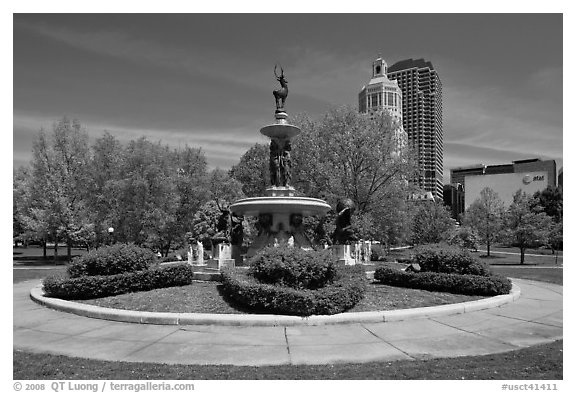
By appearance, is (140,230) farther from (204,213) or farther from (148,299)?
(148,299)

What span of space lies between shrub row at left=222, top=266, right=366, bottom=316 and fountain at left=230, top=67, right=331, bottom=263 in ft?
19.2

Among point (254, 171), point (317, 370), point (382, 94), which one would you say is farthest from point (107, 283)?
point (382, 94)

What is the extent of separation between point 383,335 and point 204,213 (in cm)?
3156

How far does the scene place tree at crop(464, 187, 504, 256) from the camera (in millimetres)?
43531

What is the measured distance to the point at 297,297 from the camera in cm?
962

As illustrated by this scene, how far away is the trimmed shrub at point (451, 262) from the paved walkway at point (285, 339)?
9.37 ft

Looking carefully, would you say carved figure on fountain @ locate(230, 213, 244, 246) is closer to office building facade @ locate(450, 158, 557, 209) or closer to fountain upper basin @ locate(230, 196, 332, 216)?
fountain upper basin @ locate(230, 196, 332, 216)

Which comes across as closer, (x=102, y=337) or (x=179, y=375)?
(x=179, y=375)

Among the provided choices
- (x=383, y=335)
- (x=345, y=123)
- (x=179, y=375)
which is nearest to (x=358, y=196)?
(x=345, y=123)

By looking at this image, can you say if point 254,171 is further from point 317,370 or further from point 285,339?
point 317,370

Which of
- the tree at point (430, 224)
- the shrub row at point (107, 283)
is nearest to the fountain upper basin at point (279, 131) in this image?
the shrub row at point (107, 283)

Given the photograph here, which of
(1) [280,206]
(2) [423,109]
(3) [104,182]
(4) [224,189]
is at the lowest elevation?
(1) [280,206]

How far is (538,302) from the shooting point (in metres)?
12.8

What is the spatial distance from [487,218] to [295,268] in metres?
41.4
